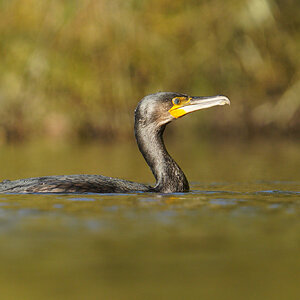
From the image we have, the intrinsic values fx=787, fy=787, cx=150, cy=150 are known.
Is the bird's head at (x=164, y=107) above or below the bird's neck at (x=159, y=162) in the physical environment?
above

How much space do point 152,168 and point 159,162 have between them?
0.48ft

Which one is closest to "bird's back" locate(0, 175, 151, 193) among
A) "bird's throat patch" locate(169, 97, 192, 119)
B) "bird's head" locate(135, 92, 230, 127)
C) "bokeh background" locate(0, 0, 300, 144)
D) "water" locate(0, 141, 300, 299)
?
"water" locate(0, 141, 300, 299)

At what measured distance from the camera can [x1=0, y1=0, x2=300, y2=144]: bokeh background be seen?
58.7 ft

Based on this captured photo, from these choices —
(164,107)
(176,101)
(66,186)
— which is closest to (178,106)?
(176,101)

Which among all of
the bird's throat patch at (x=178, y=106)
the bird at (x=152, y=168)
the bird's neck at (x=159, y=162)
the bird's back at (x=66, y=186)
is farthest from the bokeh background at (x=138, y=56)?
the bird's back at (x=66, y=186)

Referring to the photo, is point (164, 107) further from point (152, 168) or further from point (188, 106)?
point (152, 168)

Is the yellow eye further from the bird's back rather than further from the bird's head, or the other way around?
the bird's back

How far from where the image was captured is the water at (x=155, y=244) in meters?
4.02

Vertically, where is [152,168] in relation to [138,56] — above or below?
below

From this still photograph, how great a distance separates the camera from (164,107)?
891cm

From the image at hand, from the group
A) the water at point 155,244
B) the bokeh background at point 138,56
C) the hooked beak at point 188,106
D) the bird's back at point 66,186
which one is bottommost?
the water at point 155,244

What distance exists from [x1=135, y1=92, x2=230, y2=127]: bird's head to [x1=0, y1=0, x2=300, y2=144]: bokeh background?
8868 mm

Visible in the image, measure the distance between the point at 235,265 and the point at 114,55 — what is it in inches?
559

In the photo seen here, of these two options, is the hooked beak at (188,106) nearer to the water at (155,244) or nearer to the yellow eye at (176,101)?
the yellow eye at (176,101)
